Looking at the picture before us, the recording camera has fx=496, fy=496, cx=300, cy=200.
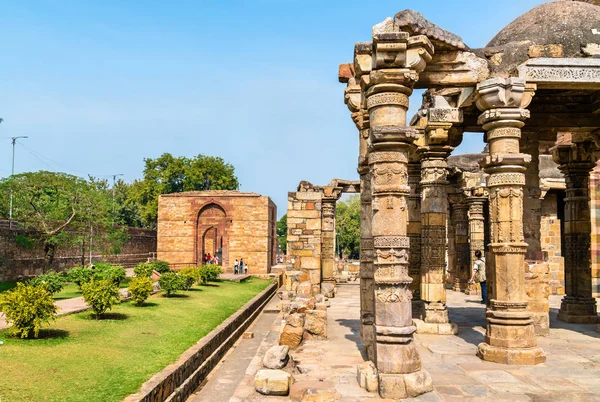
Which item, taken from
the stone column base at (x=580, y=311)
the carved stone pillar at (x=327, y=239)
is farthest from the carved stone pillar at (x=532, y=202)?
the carved stone pillar at (x=327, y=239)

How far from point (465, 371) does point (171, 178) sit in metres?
43.3

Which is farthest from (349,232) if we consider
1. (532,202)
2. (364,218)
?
(364,218)

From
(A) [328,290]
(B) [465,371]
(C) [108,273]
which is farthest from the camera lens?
(C) [108,273]

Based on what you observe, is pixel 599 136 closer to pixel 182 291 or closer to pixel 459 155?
pixel 459 155

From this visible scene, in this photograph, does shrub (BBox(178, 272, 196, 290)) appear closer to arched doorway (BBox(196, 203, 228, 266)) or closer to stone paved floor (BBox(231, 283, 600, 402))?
stone paved floor (BBox(231, 283, 600, 402))

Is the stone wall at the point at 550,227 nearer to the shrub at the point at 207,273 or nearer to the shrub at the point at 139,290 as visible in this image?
the shrub at the point at 139,290

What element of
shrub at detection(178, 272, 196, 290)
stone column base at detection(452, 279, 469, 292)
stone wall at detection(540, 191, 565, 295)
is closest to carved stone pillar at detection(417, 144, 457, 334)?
stone column base at detection(452, 279, 469, 292)

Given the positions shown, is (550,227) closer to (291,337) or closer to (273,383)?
(291,337)

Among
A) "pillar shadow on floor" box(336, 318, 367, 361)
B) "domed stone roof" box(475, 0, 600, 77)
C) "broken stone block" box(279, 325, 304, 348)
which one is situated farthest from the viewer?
"broken stone block" box(279, 325, 304, 348)

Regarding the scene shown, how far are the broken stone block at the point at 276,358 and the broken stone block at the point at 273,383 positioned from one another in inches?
25.9

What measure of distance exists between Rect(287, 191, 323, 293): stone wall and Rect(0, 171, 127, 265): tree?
1038 centimetres

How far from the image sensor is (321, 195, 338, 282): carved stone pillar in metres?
15.8

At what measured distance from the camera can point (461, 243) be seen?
15141mm

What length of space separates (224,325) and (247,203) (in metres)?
21.3
